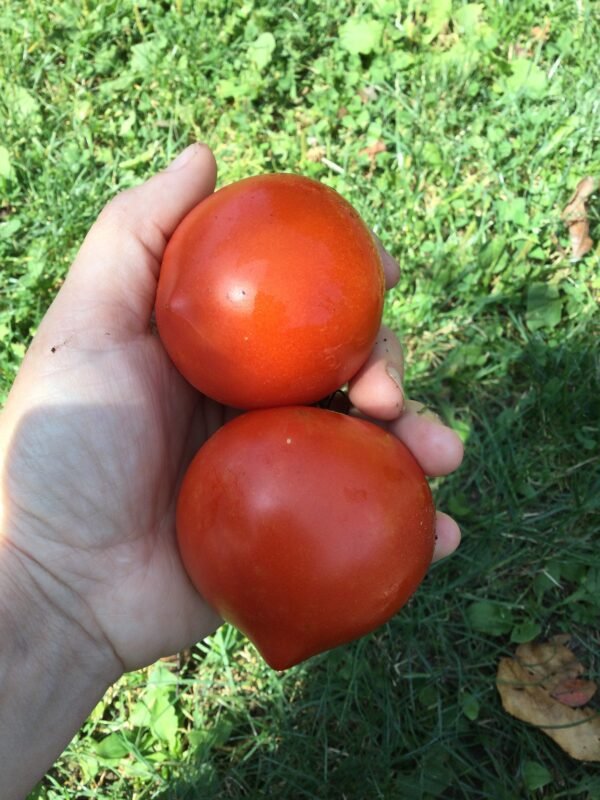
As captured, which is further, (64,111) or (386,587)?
(64,111)

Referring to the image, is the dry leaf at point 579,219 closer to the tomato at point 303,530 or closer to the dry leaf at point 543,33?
the dry leaf at point 543,33

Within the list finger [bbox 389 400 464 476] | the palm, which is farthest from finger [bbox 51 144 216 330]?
finger [bbox 389 400 464 476]

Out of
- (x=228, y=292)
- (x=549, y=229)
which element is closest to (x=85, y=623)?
(x=228, y=292)

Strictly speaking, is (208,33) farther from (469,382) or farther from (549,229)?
(469,382)

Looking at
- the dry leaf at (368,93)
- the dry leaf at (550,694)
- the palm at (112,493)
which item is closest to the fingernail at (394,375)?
the palm at (112,493)

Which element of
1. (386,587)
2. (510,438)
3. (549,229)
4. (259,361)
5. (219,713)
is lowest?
(219,713)
